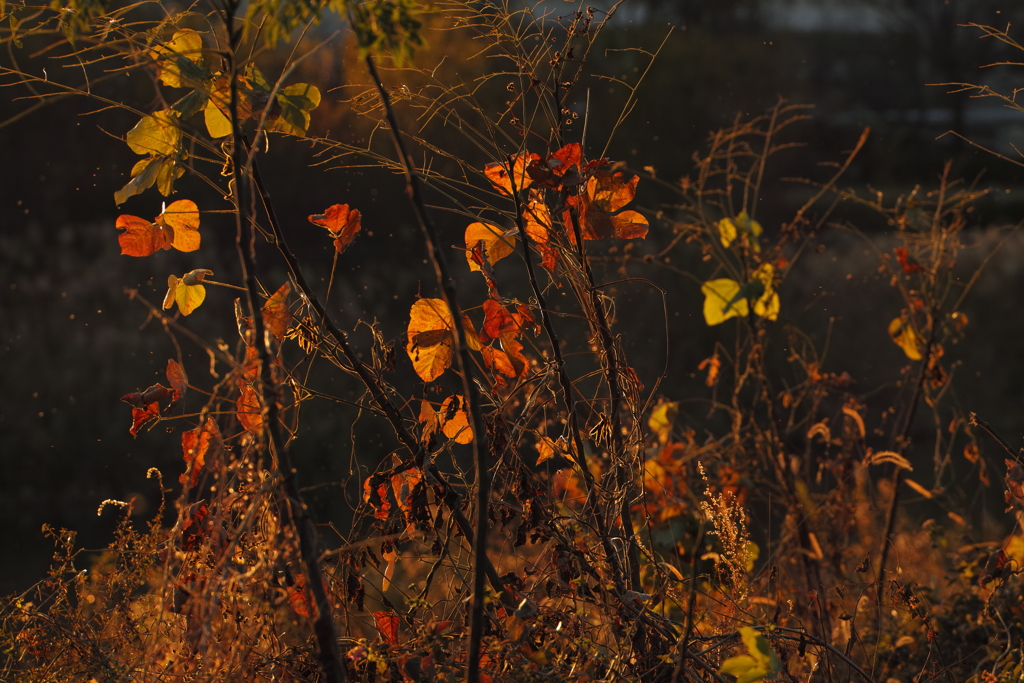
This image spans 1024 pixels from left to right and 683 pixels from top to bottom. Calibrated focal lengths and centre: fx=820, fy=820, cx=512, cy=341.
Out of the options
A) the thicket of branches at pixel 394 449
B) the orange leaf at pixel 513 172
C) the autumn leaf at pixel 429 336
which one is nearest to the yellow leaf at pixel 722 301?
the thicket of branches at pixel 394 449

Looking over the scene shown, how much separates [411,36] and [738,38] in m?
11.9

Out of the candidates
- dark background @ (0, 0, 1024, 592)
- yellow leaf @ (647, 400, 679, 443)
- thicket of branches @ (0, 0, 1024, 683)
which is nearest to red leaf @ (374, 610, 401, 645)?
thicket of branches @ (0, 0, 1024, 683)

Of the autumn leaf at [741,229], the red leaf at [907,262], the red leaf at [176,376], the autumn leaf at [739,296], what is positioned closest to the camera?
the red leaf at [176,376]

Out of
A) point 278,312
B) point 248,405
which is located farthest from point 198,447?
point 278,312

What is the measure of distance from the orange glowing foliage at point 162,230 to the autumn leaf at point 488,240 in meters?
0.38

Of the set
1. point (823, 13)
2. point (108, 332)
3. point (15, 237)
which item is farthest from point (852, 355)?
point (823, 13)

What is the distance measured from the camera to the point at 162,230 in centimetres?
114

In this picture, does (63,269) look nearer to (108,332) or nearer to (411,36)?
(108,332)

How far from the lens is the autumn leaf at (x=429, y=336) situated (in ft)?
3.57

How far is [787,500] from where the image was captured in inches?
84.9

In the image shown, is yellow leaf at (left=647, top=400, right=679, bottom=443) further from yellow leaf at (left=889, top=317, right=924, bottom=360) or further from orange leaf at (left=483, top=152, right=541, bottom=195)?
orange leaf at (left=483, top=152, right=541, bottom=195)

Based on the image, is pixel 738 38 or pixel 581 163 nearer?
pixel 581 163

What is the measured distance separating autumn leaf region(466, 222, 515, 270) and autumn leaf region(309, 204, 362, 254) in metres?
0.16

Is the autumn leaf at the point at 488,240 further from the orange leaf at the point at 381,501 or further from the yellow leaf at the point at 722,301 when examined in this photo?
the yellow leaf at the point at 722,301
